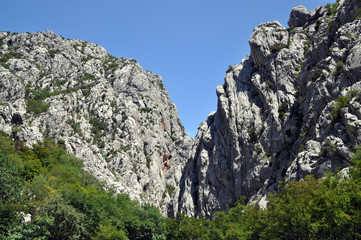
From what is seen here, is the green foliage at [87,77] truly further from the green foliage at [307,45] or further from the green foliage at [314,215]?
the green foliage at [314,215]

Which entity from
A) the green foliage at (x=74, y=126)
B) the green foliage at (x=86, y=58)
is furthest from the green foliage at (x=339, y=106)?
the green foliage at (x=86, y=58)

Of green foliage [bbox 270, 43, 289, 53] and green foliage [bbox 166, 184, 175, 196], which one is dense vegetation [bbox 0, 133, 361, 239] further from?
green foliage [bbox 166, 184, 175, 196]

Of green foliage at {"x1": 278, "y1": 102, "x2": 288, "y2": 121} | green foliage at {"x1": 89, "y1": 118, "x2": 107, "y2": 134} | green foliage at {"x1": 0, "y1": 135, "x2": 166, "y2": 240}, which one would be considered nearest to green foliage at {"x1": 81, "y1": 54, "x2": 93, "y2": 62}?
green foliage at {"x1": 89, "y1": 118, "x2": 107, "y2": 134}

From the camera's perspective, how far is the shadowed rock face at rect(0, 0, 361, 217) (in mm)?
61500

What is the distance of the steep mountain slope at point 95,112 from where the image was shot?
4245 inches

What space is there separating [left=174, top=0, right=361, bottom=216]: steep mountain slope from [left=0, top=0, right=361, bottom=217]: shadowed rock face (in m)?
0.28

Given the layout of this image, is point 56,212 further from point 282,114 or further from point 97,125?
point 97,125

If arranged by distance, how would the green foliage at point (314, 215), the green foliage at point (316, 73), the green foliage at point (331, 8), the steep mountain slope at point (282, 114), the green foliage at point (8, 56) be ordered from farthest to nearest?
the green foliage at point (8, 56) < the green foliage at point (331, 8) < the green foliage at point (316, 73) < the steep mountain slope at point (282, 114) < the green foliage at point (314, 215)

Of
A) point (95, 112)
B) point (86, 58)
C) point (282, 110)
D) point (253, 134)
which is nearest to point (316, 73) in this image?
point (282, 110)

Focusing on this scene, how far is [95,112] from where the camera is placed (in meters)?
131

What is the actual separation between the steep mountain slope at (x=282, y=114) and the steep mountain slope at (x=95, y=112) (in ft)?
89.3

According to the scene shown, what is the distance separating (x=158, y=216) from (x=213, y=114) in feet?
180

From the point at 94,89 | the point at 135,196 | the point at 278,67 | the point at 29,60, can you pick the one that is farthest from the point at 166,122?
the point at 278,67

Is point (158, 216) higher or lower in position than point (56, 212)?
Result: higher
